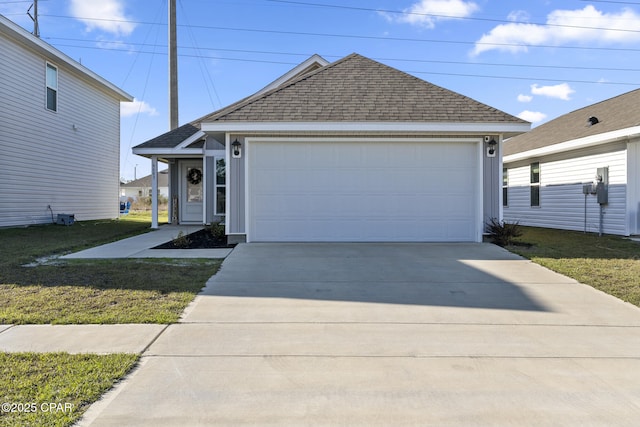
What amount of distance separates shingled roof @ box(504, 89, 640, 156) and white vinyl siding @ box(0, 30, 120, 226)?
56.1ft

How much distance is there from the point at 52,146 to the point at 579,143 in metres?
17.6

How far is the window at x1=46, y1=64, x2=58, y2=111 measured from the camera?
15781mm

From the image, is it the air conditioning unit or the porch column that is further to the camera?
the air conditioning unit

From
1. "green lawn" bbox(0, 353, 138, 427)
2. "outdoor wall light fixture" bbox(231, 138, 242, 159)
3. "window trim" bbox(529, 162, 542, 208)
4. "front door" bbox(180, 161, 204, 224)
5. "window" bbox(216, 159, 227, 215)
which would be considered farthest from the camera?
"front door" bbox(180, 161, 204, 224)

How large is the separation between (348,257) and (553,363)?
15.9 ft

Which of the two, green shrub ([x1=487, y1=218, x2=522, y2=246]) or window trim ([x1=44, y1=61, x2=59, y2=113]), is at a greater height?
window trim ([x1=44, y1=61, x2=59, y2=113])

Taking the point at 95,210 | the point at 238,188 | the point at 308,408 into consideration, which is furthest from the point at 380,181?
the point at 95,210

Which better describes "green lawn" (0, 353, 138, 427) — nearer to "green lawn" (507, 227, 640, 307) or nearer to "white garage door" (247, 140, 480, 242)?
"green lawn" (507, 227, 640, 307)

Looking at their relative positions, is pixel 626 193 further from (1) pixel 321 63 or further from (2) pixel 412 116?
(1) pixel 321 63

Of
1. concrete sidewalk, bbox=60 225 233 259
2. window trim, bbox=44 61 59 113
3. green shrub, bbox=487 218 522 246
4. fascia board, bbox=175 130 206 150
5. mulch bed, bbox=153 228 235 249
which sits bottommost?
concrete sidewalk, bbox=60 225 233 259

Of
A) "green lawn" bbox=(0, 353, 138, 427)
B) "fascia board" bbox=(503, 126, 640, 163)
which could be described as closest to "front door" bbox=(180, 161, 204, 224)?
"fascia board" bbox=(503, 126, 640, 163)

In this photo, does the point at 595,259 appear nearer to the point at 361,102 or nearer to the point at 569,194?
the point at 361,102

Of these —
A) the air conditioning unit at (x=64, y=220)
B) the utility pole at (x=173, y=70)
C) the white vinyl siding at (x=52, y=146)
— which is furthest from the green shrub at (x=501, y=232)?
the utility pole at (x=173, y=70)

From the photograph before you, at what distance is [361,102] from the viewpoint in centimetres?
1030
